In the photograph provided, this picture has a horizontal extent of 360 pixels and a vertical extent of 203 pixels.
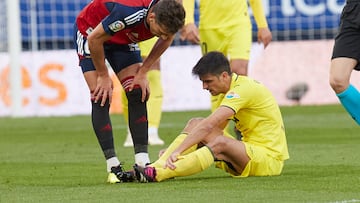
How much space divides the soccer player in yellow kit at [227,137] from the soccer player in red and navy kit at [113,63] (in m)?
0.39

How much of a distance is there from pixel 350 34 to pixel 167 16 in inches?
64.2

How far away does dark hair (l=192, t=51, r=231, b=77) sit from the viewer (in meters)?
7.86

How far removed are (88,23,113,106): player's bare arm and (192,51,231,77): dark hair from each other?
2.25 feet

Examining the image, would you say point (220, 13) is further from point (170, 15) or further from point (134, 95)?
point (170, 15)

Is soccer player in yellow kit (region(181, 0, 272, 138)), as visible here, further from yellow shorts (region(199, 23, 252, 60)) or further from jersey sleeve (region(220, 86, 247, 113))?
jersey sleeve (region(220, 86, 247, 113))

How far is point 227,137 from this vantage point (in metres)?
7.89

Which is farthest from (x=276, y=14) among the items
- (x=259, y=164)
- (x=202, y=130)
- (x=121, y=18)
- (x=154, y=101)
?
(x=202, y=130)

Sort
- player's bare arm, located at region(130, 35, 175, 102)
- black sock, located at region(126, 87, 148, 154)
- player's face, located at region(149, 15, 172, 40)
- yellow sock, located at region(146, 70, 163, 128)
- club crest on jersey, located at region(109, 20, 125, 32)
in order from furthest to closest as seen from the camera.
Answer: yellow sock, located at region(146, 70, 163, 128)
black sock, located at region(126, 87, 148, 154)
player's bare arm, located at region(130, 35, 175, 102)
club crest on jersey, located at region(109, 20, 125, 32)
player's face, located at region(149, 15, 172, 40)

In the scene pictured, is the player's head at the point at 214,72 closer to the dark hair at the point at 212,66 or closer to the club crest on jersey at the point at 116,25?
the dark hair at the point at 212,66

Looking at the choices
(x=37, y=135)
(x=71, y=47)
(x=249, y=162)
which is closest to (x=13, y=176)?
(x=249, y=162)

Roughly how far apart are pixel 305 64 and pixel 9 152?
28.9 ft

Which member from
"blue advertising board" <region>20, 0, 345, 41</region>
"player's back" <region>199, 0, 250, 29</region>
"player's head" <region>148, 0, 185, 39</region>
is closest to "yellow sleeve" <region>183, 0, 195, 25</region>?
"player's back" <region>199, 0, 250, 29</region>

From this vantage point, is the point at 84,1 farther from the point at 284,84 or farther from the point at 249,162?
the point at 249,162

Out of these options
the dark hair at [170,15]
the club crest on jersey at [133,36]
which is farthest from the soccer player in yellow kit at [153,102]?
the dark hair at [170,15]
